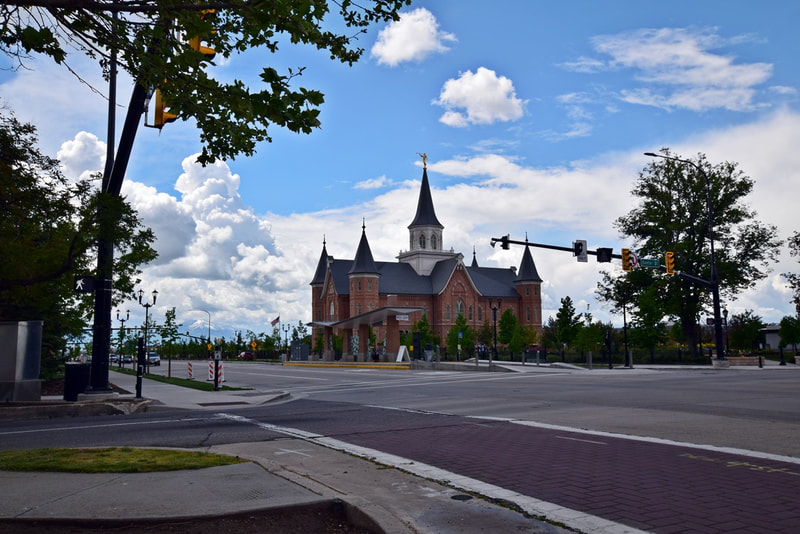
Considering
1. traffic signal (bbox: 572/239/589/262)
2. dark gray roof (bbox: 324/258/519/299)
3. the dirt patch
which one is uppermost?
dark gray roof (bbox: 324/258/519/299)

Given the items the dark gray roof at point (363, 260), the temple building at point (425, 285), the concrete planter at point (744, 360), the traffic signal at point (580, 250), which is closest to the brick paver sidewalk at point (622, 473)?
the traffic signal at point (580, 250)

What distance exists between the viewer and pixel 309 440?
34.1ft

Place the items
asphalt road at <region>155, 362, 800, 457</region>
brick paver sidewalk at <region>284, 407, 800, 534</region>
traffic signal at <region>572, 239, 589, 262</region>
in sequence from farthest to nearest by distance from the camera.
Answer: traffic signal at <region>572, 239, 589, 262</region>
asphalt road at <region>155, 362, 800, 457</region>
brick paver sidewalk at <region>284, 407, 800, 534</region>

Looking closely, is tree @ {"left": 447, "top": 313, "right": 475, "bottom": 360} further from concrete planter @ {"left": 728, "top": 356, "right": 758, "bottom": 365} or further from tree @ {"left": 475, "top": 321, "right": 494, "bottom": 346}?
concrete planter @ {"left": 728, "top": 356, "right": 758, "bottom": 365}

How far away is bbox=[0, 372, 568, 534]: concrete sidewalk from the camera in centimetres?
490

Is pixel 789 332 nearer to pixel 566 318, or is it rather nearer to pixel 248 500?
pixel 566 318

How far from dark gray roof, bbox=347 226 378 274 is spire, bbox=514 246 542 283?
27276mm

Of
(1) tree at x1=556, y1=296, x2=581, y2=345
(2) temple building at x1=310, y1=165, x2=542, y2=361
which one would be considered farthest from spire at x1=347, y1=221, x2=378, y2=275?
(1) tree at x1=556, y1=296, x2=581, y2=345

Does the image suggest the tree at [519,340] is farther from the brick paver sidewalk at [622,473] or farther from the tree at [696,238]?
the brick paver sidewalk at [622,473]

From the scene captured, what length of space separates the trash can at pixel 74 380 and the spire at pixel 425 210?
96514 millimetres

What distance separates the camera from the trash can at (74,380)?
62.3 feet

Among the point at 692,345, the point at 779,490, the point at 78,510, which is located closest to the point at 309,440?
the point at 78,510

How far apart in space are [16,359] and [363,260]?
84712mm

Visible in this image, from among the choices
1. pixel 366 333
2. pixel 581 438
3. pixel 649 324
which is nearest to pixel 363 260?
pixel 366 333
